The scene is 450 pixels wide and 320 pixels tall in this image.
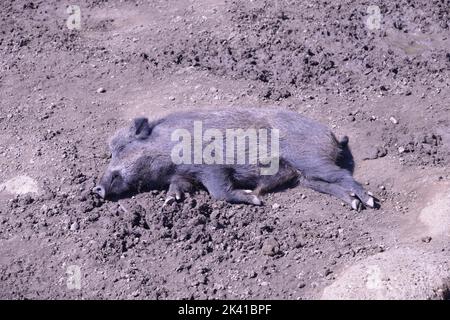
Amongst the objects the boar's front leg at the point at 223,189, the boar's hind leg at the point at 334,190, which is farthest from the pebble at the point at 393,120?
the boar's front leg at the point at 223,189

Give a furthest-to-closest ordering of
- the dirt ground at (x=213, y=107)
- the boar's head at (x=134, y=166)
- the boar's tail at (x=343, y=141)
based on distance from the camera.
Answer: the boar's tail at (x=343, y=141)
the boar's head at (x=134, y=166)
the dirt ground at (x=213, y=107)

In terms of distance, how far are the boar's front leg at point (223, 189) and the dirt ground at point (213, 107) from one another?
0.31 ft

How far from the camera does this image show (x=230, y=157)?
639 centimetres

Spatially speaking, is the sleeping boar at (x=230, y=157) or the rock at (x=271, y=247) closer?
the rock at (x=271, y=247)

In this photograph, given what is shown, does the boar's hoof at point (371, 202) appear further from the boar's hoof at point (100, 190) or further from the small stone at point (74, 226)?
the small stone at point (74, 226)

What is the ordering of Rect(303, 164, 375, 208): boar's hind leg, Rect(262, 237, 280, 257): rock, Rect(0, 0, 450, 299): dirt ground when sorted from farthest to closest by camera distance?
Rect(303, 164, 375, 208): boar's hind leg → Rect(262, 237, 280, 257): rock → Rect(0, 0, 450, 299): dirt ground

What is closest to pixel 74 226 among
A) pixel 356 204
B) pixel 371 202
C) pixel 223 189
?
pixel 223 189

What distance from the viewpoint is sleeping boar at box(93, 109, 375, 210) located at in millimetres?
6273

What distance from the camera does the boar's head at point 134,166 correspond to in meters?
6.41

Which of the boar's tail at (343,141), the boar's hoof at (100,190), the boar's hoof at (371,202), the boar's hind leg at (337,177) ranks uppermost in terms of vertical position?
the boar's tail at (343,141)

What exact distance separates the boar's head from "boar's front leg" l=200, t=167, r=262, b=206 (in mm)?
505

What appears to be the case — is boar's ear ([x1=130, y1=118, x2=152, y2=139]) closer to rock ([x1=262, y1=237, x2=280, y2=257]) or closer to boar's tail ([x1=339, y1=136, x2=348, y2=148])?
rock ([x1=262, y1=237, x2=280, y2=257])

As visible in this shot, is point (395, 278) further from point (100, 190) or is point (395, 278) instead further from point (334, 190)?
point (100, 190)

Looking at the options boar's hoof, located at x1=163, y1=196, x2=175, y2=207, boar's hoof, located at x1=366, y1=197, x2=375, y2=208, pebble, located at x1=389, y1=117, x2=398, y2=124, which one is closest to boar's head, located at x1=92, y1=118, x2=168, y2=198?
boar's hoof, located at x1=163, y1=196, x2=175, y2=207
